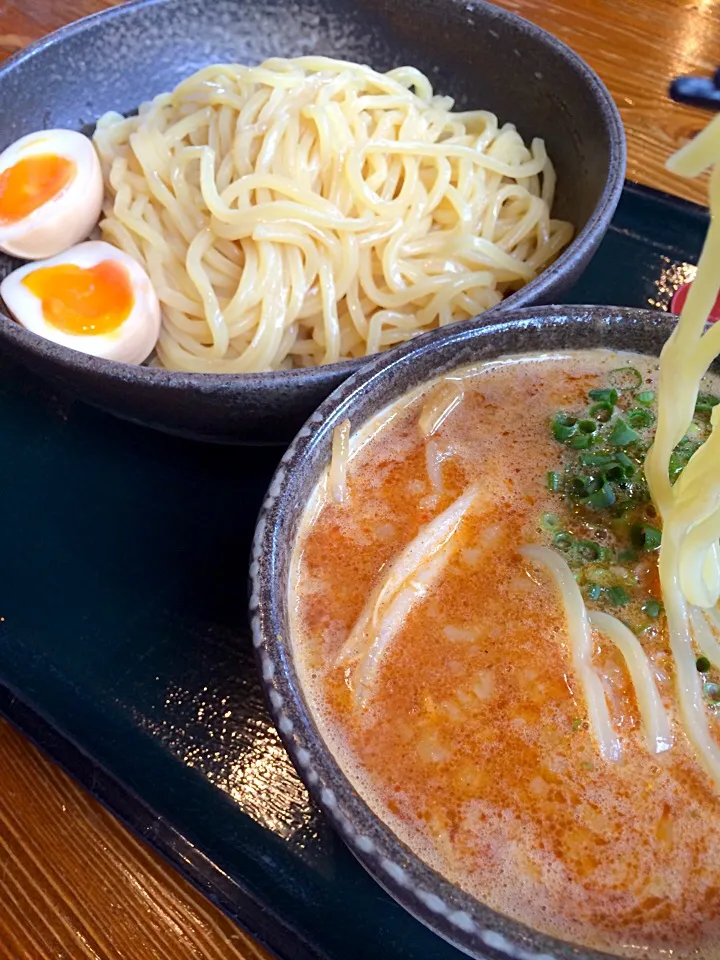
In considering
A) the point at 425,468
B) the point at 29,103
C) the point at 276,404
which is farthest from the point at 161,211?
the point at 425,468

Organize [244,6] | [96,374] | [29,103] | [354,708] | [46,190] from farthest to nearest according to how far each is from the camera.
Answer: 1. [244,6]
2. [29,103]
3. [46,190]
4. [96,374]
5. [354,708]

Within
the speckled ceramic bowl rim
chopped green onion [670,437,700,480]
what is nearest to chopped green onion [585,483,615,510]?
chopped green onion [670,437,700,480]

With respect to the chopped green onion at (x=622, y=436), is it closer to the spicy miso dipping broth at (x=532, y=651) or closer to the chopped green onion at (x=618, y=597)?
the spicy miso dipping broth at (x=532, y=651)

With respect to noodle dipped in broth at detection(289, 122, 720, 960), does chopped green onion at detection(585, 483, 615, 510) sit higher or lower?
higher

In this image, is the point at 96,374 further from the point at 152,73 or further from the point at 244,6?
the point at 244,6

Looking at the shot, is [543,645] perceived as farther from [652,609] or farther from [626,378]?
[626,378]

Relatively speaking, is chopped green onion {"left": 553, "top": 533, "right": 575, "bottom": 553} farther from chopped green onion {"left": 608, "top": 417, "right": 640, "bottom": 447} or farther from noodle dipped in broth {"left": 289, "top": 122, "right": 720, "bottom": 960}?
chopped green onion {"left": 608, "top": 417, "right": 640, "bottom": 447}
